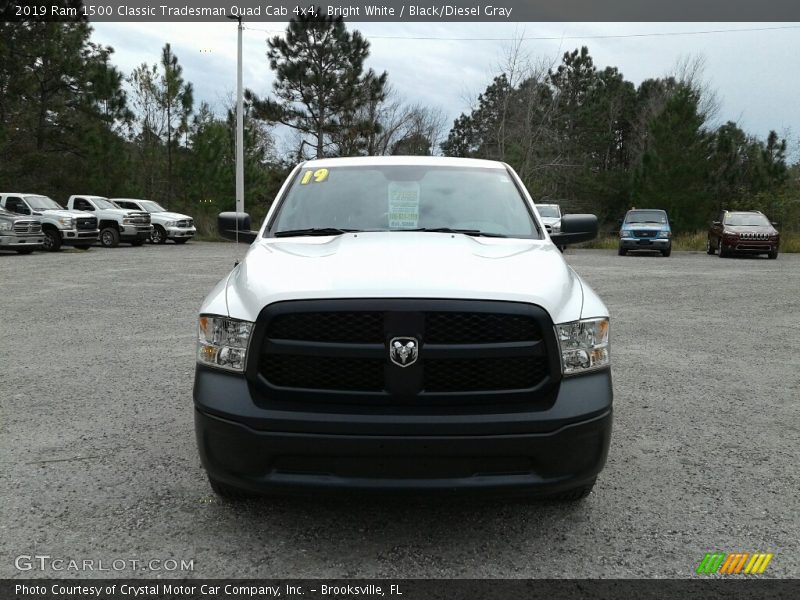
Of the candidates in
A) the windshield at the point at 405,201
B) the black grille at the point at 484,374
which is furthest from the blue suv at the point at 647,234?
the black grille at the point at 484,374

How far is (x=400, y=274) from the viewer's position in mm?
3023

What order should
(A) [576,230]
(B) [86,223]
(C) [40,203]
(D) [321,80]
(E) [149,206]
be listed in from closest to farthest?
(A) [576,230] < (C) [40,203] < (B) [86,223] < (E) [149,206] < (D) [321,80]

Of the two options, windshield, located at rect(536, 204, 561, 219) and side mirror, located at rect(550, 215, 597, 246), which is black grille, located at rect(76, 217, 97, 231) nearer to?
windshield, located at rect(536, 204, 561, 219)

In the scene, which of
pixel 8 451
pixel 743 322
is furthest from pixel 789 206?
pixel 8 451

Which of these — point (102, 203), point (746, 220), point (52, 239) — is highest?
point (746, 220)

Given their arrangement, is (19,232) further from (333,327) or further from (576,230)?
(333,327)

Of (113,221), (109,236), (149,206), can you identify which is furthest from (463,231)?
(149,206)

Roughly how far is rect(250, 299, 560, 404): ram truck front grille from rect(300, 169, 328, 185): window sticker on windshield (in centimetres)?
197

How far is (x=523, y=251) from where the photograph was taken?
3695mm

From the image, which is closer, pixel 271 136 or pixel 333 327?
pixel 333 327

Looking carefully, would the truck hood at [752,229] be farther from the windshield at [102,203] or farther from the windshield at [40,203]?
the windshield at [40,203]

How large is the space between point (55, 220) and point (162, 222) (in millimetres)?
6965

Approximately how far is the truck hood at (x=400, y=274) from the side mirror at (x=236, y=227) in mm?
1142

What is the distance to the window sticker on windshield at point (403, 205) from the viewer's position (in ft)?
13.8
